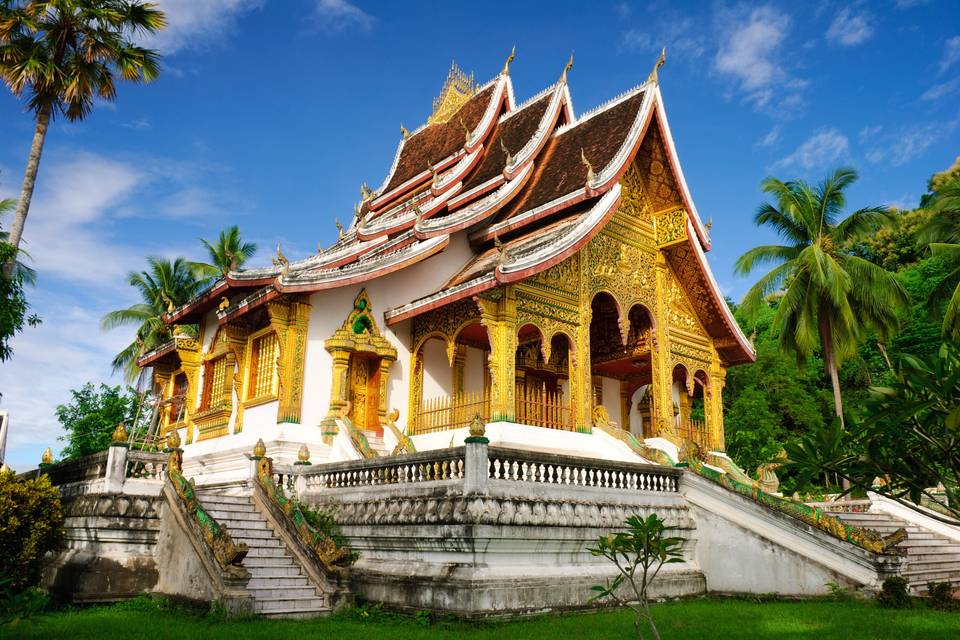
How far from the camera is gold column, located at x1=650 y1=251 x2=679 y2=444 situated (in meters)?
14.9

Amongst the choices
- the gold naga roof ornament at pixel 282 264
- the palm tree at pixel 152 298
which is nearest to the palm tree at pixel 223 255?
the palm tree at pixel 152 298

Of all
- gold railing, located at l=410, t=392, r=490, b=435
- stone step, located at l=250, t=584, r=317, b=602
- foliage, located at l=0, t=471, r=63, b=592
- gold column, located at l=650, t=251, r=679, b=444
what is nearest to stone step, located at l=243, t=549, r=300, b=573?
stone step, located at l=250, t=584, r=317, b=602

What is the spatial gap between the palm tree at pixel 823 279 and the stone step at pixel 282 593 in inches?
564

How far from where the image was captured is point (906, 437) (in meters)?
4.06

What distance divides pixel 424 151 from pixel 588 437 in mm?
10738

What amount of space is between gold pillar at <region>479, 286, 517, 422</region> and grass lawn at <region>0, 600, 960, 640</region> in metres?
4.42

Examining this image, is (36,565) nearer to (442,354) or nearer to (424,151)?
(442,354)

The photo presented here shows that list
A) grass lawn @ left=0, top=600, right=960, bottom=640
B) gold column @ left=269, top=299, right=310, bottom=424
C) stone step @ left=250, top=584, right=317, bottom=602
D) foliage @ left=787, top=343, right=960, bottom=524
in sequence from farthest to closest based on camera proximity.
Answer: gold column @ left=269, top=299, right=310, bottom=424 → stone step @ left=250, top=584, right=317, bottom=602 → grass lawn @ left=0, top=600, right=960, bottom=640 → foliage @ left=787, top=343, right=960, bottom=524

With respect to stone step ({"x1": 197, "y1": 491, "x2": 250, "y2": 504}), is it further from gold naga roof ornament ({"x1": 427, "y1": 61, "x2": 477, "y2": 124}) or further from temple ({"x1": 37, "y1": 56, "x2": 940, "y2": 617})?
gold naga roof ornament ({"x1": 427, "y1": 61, "x2": 477, "y2": 124})

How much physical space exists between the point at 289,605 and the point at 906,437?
21.0ft

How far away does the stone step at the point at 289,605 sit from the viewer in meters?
8.05

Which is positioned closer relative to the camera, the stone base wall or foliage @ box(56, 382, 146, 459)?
the stone base wall

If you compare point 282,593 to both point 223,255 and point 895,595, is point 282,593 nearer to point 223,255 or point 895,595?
point 895,595

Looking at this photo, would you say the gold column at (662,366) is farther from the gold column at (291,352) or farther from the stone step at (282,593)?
the stone step at (282,593)
